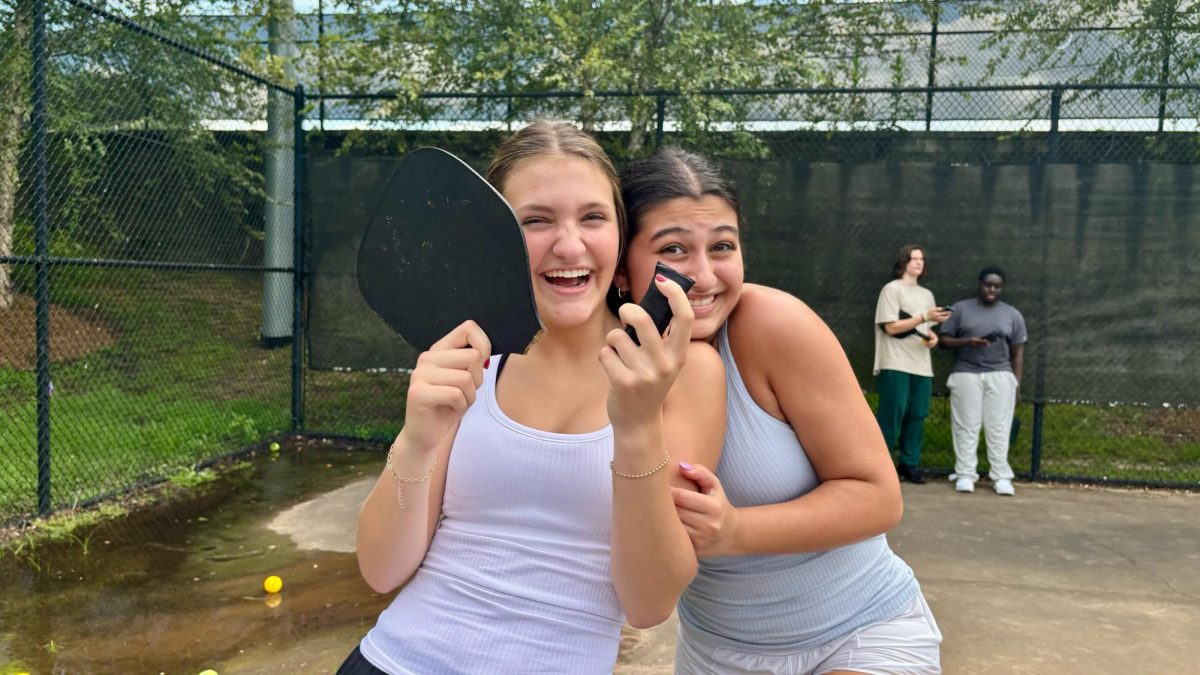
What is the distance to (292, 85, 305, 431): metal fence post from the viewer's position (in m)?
7.44

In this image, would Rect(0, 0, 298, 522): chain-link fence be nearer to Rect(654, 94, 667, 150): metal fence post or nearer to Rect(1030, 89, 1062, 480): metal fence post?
Rect(654, 94, 667, 150): metal fence post

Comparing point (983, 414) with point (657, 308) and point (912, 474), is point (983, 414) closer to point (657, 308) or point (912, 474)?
point (912, 474)

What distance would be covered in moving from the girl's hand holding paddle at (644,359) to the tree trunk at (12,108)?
24.8ft

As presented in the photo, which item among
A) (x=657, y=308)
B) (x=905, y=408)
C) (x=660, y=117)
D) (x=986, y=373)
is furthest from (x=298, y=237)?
(x=657, y=308)

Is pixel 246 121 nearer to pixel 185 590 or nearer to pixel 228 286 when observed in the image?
pixel 228 286

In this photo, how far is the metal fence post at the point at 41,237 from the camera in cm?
504

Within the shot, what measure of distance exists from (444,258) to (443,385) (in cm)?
21

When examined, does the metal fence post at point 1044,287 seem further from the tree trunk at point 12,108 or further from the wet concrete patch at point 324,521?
the tree trunk at point 12,108

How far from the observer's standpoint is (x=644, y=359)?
1.20 metres

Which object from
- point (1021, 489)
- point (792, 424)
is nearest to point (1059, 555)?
point (1021, 489)

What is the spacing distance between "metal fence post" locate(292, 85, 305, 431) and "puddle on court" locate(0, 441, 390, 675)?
1791 mm

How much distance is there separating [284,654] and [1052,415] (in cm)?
653

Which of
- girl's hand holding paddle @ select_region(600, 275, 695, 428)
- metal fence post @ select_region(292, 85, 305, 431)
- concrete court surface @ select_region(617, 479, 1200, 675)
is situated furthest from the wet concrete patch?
girl's hand holding paddle @ select_region(600, 275, 695, 428)

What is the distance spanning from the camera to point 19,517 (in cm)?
519
